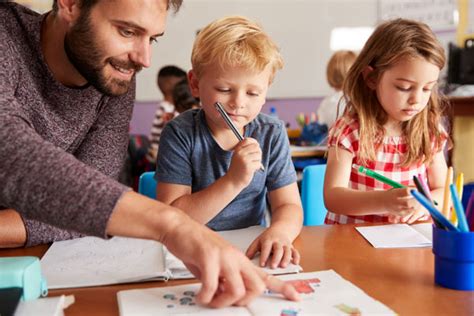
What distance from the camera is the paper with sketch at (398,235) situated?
1010 millimetres

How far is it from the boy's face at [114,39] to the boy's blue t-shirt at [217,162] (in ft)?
0.59

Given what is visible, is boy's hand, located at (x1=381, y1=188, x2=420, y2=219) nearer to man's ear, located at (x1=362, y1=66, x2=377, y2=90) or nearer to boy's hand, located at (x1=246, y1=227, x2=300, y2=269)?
boy's hand, located at (x1=246, y1=227, x2=300, y2=269)

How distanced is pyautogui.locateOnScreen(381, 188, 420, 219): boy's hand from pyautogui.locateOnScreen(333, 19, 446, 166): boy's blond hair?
293 mm

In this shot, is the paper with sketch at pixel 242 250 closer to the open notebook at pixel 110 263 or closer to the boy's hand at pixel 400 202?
the open notebook at pixel 110 263

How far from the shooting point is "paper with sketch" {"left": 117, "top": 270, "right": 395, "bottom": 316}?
69 centimetres

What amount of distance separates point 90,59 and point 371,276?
0.68 metres

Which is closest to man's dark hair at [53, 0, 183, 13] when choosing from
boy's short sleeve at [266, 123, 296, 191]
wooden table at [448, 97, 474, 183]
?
boy's short sleeve at [266, 123, 296, 191]

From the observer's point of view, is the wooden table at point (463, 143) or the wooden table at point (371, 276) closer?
the wooden table at point (371, 276)

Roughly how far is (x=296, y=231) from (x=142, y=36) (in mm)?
477

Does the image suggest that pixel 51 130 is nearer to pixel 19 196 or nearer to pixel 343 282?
pixel 19 196

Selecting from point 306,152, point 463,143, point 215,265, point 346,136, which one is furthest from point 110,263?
point 463,143

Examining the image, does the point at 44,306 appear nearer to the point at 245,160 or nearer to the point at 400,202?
the point at 245,160

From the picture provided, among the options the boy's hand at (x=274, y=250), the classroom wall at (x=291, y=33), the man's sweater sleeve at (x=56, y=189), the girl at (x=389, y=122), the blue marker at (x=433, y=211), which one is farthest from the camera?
the classroom wall at (x=291, y=33)

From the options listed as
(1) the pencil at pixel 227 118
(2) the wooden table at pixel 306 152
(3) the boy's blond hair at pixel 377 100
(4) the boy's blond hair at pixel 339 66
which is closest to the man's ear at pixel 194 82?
(1) the pencil at pixel 227 118
